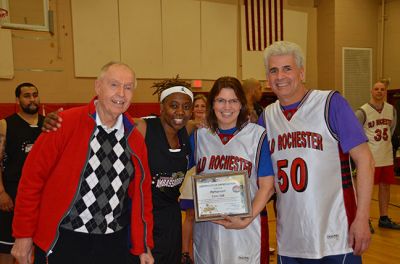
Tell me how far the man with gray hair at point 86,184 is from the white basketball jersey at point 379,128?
517 cm

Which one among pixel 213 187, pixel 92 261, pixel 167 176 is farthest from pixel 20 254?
pixel 213 187

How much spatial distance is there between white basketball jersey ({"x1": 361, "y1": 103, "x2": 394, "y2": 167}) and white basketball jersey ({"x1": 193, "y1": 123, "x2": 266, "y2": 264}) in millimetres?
4492

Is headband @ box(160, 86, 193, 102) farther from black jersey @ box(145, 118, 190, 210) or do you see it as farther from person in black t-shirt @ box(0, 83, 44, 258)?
person in black t-shirt @ box(0, 83, 44, 258)

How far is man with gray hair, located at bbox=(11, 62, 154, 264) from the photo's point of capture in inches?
A: 81.9

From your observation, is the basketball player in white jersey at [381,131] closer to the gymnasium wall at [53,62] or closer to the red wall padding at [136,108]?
the red wall padding at [136,108]

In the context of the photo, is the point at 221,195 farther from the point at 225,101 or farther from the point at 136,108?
the point at 136,108

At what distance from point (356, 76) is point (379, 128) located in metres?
6.70

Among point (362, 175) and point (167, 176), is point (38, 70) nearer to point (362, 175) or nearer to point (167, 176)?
point (167, 176)

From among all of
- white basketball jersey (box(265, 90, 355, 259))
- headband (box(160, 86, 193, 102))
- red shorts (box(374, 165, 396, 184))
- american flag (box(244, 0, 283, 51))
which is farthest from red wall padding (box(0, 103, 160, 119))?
white basketball jersey (box(265, 90, 355, 259))

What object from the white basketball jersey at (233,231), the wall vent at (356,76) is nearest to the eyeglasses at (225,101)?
the white basketball jersey at (233,231)

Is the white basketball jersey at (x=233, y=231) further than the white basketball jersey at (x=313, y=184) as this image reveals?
Yes

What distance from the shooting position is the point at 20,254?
2.06 meters

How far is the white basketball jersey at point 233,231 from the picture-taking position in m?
2.56

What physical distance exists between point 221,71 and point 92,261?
30.6 ft
